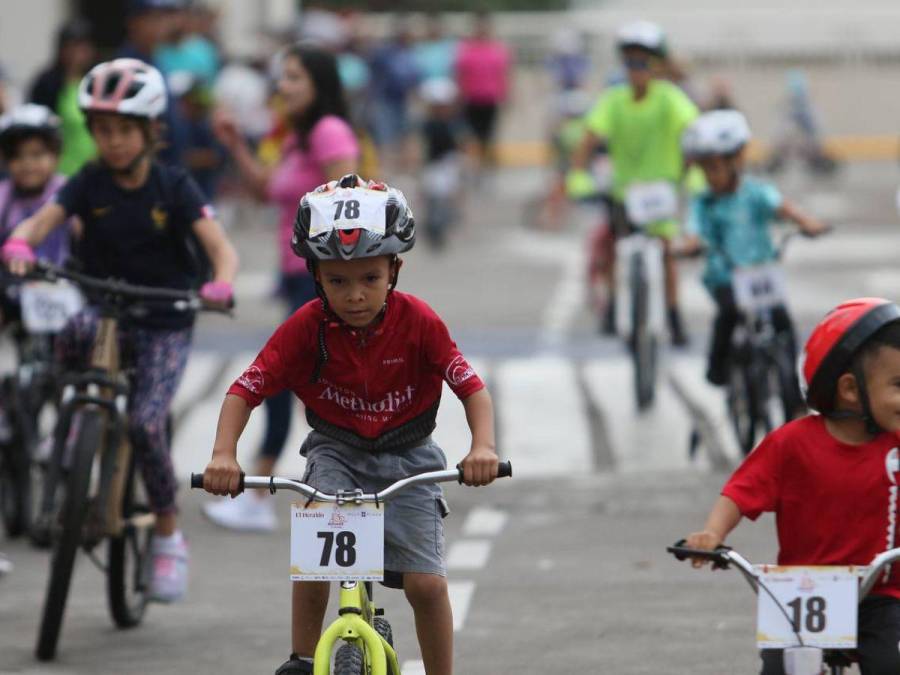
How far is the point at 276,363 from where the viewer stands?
6.17m

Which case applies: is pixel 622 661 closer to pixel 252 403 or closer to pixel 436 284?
pixel 252 403

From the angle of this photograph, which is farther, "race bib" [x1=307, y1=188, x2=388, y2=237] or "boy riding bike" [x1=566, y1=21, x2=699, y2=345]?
"boy riding bike" [x1=566, y1=21, x2=699, y2=345]

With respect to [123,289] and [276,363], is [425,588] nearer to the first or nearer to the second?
[276,363]

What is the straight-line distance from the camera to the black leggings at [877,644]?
555cm

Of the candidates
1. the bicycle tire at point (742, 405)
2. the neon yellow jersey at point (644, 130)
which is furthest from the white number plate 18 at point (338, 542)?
the neon yellow jersey at point (644, 130)

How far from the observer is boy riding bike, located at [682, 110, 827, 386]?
1145 cm

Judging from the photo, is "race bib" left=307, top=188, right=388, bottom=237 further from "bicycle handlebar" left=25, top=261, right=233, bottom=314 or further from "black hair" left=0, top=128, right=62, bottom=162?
"black hair" left=0, top=128, right=62, bottom=162

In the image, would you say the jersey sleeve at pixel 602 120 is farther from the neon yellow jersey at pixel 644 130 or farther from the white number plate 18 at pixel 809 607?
the white number plate 18 at pixel 809 607

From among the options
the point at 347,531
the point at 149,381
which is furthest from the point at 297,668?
the point at 149,381

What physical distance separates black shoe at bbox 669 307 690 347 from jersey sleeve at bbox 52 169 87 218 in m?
7.79

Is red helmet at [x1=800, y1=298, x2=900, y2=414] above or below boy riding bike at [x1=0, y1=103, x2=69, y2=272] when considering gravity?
below

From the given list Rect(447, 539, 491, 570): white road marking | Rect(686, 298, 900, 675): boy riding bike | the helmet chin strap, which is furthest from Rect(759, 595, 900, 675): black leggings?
Rect(447, 539, 491, 570): white road marking

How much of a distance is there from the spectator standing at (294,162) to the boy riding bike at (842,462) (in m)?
4.77

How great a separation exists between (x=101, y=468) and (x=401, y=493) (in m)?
2.23
